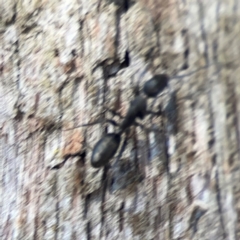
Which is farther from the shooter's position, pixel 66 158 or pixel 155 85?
pixel 66 158

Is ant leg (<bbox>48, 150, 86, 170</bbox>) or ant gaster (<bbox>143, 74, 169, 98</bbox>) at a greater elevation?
ant gaster (<bbox>143, 74, 169, 98</bbox>)

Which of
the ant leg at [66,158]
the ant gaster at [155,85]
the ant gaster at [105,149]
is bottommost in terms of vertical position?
the ant gaster at [105,149]

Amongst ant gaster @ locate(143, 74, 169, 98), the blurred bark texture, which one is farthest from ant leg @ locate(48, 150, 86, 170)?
ant gaster @ locate(143, 74, 169, 98)

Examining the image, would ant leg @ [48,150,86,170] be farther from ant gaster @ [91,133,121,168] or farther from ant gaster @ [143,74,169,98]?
ant gaster @ [143,74,169,98]

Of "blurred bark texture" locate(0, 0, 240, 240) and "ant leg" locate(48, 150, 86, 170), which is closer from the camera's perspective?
"blurred bark texture" locate(0, 0, 240, 240)

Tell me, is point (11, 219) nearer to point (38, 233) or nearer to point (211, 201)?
point (38, 233)

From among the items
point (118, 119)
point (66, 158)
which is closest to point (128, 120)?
point (118, 119)

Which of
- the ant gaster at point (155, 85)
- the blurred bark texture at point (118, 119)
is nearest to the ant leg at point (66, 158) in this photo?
the blurred bark texture at point (118, 119)

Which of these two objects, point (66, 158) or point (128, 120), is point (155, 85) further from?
point (66, 158)

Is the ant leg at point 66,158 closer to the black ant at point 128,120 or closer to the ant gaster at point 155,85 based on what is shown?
the black ant at point 128,120
